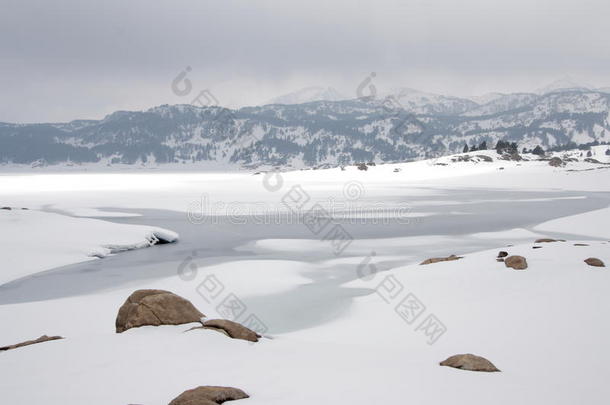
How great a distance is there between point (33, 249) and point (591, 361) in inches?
1010

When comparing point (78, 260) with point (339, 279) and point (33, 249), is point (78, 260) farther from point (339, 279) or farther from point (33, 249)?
point (339, 279)

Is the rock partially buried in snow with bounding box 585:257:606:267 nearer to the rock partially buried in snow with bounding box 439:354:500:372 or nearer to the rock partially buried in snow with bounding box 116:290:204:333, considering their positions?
the rock partially buried in snow with bounding box 439:354:500:372

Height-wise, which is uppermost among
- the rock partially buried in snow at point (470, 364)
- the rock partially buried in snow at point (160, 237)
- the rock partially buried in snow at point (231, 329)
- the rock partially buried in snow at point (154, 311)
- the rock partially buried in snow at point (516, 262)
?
the rock partially buried in snow at point (154, 311)

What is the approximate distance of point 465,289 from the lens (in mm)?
15703

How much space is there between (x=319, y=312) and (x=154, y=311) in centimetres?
643

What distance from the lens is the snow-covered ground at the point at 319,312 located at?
23.8 feet

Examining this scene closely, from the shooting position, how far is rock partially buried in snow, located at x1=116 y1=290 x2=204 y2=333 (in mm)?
10062

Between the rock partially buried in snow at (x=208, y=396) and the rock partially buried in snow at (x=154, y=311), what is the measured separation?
400 centimetres

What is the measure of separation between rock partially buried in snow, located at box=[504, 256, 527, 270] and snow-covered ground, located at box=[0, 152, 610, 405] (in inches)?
10.1

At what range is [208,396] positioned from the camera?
633 centimetres

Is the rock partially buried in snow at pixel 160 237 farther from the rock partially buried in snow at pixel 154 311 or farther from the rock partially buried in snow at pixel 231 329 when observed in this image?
the rock partially buried in snow at pixel 231 329

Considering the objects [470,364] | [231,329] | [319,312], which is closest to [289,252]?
[319,312]

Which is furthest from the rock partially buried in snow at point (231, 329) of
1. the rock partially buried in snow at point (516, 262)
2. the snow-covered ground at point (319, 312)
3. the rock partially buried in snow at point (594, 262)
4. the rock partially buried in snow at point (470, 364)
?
the rock partially buried in snow at point (594, 262)

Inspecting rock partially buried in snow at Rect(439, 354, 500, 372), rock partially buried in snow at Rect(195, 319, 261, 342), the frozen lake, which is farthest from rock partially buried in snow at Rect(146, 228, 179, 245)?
rock partially buried in snow at Rect(439, 354, 500, 372)
